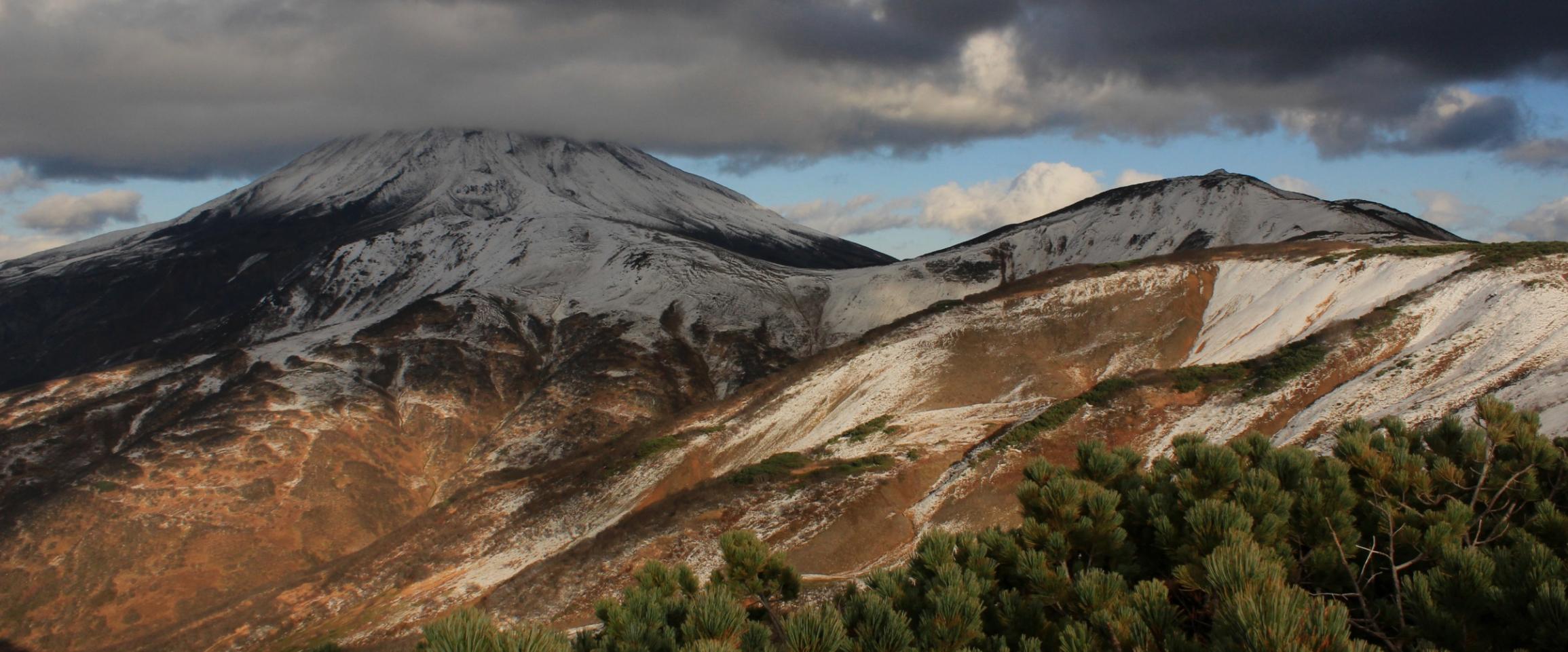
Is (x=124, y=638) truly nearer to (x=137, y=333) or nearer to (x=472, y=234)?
(x=472, y=234)

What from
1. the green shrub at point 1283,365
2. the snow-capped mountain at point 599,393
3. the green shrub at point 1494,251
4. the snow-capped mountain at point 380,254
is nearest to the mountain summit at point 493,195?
the snow-capped mountain at point 380,254

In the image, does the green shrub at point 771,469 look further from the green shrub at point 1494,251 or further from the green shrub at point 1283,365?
the green shrub at point 1494,251

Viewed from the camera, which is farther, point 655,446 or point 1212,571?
point 655,446

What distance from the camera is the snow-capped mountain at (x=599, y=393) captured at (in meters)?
30.2

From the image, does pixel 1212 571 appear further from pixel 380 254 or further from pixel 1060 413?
pixel 380 254

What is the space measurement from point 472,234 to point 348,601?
98913 mm

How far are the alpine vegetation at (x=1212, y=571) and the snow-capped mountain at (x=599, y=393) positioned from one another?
17856 millimetres

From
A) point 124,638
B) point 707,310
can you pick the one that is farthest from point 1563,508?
point 707,310

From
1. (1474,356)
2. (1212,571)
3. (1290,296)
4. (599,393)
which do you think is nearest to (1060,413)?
(1474,356)

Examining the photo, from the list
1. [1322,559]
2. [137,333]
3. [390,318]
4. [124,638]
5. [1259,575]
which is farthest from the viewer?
[137,333]

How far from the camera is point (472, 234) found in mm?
127500

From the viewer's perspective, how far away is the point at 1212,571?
16.8 feet

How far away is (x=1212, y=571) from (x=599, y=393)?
67.4 meters

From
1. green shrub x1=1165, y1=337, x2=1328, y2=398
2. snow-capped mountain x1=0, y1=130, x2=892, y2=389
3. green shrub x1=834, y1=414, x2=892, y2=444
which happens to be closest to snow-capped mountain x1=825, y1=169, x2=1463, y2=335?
snow-capped mountain x1=0, y1=130, x2=892, y2=389
